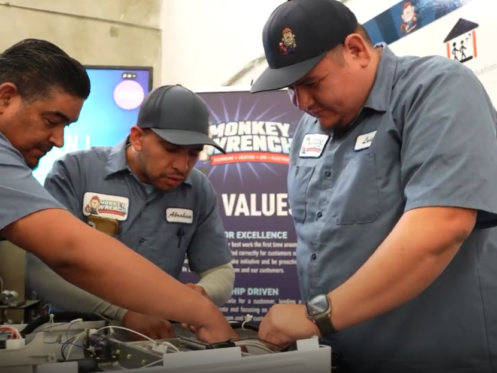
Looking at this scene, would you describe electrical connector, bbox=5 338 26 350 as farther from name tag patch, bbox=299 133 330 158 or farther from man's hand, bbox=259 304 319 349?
name tag patch, bbox=299 133 330 158

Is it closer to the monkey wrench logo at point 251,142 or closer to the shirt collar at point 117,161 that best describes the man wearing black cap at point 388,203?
the shirt collar at point 117,161

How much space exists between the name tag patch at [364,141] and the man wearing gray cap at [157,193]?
50cm

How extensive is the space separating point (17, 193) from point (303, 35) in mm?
653

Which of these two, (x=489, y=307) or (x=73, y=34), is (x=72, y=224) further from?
(x=73, y=34)

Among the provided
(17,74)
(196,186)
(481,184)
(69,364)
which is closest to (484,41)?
(481,184)

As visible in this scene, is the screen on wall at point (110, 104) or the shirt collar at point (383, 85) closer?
the shirt collar at point (383, 85)

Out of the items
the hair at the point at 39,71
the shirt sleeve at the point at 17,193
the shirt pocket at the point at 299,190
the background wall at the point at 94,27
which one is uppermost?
the background wall at the point at 94,27

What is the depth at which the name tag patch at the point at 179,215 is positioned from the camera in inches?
67.9

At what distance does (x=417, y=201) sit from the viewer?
100cm

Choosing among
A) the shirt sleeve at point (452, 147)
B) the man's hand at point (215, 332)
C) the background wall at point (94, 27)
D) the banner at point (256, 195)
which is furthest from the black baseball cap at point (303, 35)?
the background wall at point (94, 27)

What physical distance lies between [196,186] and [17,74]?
749 millimetres

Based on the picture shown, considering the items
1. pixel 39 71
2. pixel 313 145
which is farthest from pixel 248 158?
pixel 39 71

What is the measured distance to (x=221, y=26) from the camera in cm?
338

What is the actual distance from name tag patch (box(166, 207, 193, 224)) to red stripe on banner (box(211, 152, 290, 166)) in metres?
1.14
